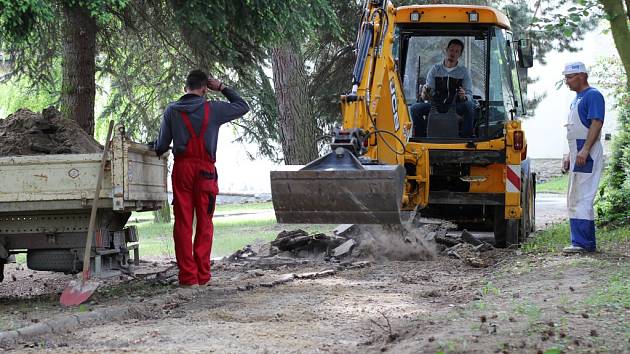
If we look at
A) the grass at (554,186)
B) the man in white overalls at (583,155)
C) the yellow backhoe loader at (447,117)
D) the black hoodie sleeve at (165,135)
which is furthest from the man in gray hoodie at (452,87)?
Answer: the grass at (554,186)

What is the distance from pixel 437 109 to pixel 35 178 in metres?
5.91

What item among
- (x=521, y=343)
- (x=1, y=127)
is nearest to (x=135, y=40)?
(x=1, y=127)

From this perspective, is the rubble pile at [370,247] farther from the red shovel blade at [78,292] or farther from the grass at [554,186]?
the grass at [554,186]

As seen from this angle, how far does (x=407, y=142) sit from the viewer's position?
12.1 meters

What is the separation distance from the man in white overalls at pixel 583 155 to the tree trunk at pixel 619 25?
512 mm

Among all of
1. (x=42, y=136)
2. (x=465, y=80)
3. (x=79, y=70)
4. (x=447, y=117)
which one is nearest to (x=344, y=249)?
(x=447, y=117)

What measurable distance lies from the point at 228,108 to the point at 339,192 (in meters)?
1.60

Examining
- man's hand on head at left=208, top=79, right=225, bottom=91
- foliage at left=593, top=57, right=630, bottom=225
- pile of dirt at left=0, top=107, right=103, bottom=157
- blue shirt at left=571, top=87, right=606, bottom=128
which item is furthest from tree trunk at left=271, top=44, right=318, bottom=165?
pile of dirt at left=0, top=107, right=103, bottom=157

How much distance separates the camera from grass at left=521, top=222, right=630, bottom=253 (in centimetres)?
1199

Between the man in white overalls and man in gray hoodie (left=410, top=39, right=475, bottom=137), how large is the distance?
1968mm

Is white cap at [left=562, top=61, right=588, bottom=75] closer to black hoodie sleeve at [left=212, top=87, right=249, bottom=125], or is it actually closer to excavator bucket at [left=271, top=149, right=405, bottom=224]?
excavator bucket at [left=271, top=149, right=405, bottom=224]

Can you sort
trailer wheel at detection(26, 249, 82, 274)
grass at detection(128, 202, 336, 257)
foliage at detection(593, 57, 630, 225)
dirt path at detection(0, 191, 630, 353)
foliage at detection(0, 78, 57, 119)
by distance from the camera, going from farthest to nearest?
foliage at detection(0, 78, 57, 119), grass at detection(128, 202, 336, 257), foliage at detection(593, 57, 630, 225), trailer wheel at detection(26, 249, 82, 274), dirt path at detection(0, 191, 630, 353)

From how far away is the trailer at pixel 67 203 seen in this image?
9.01m

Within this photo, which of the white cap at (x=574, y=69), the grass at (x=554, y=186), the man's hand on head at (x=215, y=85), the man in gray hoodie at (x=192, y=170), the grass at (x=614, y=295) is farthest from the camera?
the grass at (x=554, y=186)
